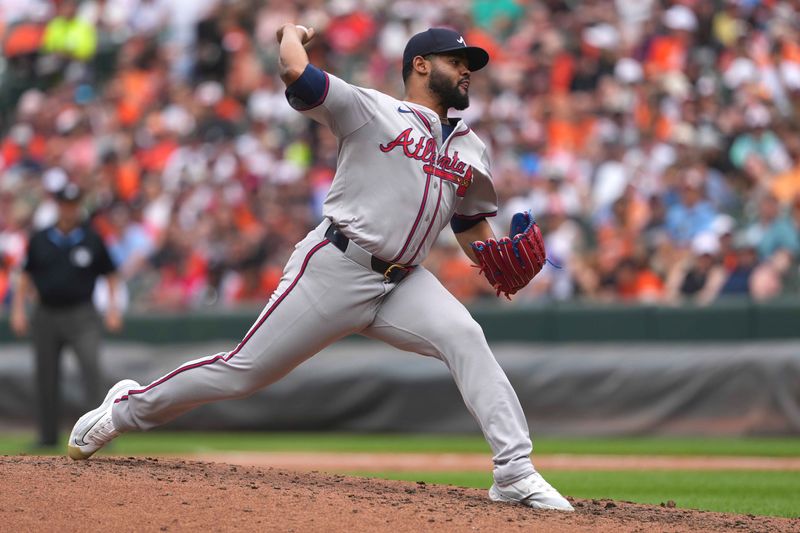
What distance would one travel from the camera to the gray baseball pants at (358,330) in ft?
17.2

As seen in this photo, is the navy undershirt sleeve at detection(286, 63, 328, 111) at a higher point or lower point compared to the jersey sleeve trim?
higher

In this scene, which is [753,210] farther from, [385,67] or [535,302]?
[385,67]

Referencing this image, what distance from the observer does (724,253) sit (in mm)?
11594

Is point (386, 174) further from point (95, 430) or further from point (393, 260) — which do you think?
point (95, 430)

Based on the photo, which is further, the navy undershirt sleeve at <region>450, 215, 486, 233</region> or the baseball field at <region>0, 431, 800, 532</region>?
the navy undershirt sleeve at <region>450, 215, 486, 233</region>

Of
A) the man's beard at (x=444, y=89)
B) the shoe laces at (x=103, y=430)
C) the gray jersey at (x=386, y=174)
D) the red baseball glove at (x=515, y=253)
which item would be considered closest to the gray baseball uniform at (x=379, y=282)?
the gray jersey at (x=386, y=174)

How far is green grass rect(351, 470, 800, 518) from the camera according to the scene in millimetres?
6461

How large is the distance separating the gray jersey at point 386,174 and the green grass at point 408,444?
5.10 m

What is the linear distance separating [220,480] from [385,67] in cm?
1115

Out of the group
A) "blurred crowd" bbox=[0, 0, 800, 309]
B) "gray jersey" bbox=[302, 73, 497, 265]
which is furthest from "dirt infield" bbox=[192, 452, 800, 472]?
"gray jersey" bbox=[302, 73, 497, 265]

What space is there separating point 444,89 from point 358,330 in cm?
109

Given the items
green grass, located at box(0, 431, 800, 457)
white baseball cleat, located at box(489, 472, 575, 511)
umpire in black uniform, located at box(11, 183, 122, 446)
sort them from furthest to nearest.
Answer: green grass, located at box(0, 431, 800, 457) → umpire in black uniform, located at box(11, 183, 122, 446) → white baseball cleat, located at box(489, 472, 575, 511)

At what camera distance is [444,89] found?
5.49 metres

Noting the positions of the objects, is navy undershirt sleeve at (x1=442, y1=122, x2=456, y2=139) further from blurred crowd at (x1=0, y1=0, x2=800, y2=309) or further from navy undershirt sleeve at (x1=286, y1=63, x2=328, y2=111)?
blurred crowd at (x1=0, y1=0, x2=800, y2=309)
